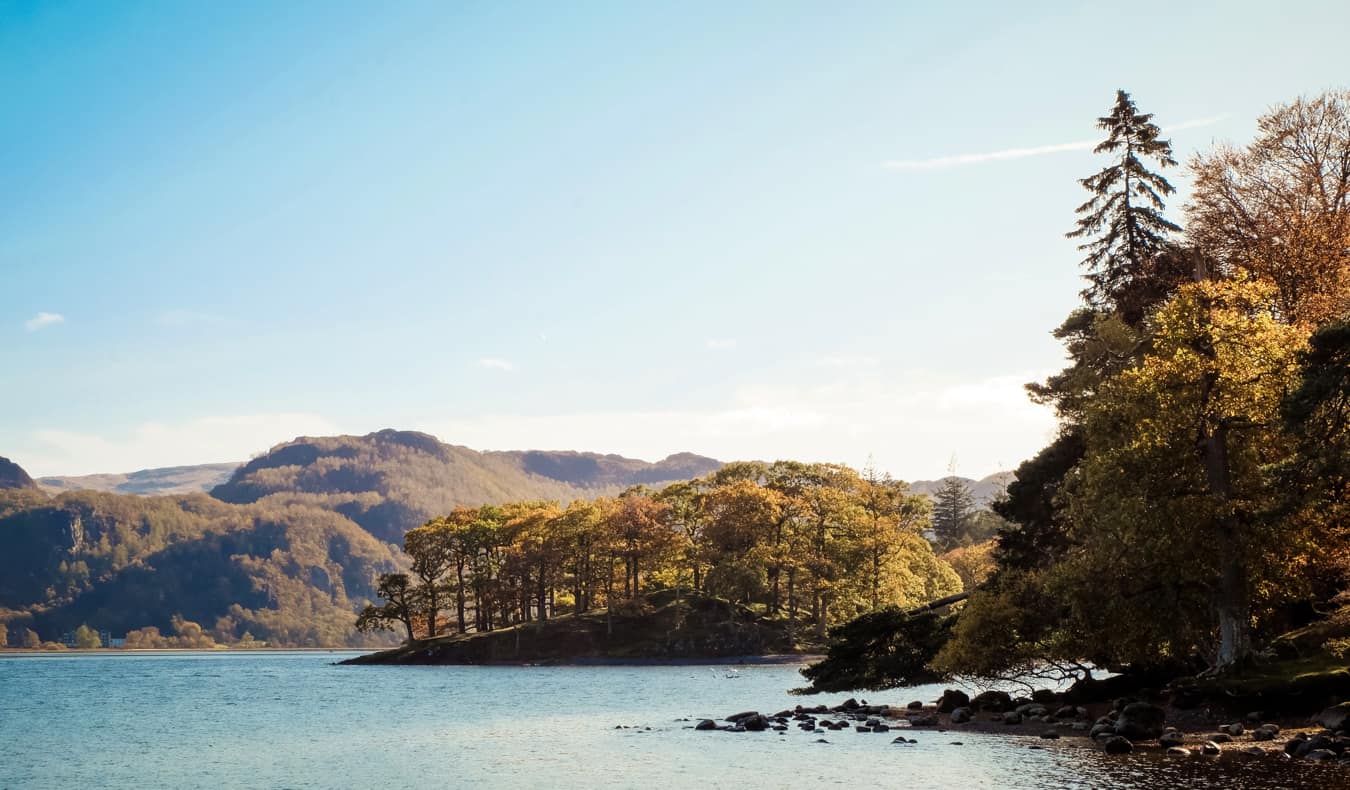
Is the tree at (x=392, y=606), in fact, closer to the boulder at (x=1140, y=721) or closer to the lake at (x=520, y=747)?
the lake at (x=520, y=747)

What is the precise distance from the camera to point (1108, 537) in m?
43.7

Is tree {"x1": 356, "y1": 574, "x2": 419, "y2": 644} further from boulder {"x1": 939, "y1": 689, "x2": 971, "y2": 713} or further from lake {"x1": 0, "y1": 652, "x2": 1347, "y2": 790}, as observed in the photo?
boulder {"x1": 939, "y1": 689, "x2": 971, "y2": 713}

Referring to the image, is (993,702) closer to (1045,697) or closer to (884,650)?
(1045,697)

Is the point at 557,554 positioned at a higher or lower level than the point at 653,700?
higher

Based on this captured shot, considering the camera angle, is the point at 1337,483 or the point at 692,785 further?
the point at 1337,483

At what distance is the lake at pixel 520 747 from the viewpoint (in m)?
34.9

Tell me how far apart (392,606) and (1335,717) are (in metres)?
131

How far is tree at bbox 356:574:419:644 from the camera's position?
5802 inches

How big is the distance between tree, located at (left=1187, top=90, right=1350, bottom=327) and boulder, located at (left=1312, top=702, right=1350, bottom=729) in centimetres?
2449

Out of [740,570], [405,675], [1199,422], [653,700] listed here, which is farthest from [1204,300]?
[405,675]

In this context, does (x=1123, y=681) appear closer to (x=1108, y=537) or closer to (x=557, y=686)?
(x=1108, y=537)

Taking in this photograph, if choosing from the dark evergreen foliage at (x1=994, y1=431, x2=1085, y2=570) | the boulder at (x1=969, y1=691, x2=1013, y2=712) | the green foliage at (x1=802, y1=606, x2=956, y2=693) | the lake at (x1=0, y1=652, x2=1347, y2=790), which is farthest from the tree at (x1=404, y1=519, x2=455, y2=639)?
the boulder at (x1=969, y1=691, x2=1013, y2=712)

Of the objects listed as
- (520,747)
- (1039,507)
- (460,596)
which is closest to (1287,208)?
(1039,507)

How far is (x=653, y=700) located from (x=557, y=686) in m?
21.0
